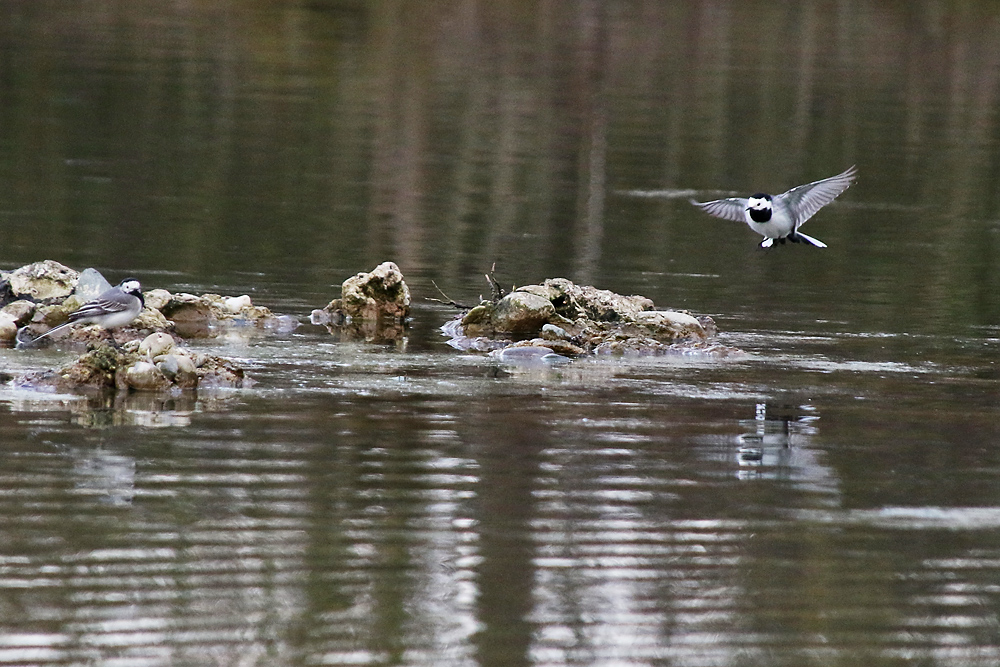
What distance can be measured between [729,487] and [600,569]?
159cm

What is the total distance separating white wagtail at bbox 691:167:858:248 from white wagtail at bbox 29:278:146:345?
156 inches

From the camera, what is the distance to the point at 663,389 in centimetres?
1112

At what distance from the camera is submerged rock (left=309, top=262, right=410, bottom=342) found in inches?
527

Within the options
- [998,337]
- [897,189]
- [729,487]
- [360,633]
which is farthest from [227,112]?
[360,633]

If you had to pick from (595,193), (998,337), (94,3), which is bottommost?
(998,337)

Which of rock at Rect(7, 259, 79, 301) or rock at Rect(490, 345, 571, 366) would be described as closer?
rock at Rect(490, 345, 571, 366)

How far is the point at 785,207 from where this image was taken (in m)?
12.8

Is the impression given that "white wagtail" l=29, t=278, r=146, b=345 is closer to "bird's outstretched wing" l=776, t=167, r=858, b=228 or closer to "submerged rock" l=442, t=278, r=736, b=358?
"submerged rock" l=442, t=278, r=736, b=358

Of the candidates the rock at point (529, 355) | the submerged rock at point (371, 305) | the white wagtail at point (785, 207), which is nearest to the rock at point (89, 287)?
the submerged rock at point (371, 305)

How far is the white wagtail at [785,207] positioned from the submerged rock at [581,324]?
0.85 meters

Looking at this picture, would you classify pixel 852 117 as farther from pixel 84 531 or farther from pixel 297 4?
pixel 84 531

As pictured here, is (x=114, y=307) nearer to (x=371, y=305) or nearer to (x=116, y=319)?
(x=116, y=319)

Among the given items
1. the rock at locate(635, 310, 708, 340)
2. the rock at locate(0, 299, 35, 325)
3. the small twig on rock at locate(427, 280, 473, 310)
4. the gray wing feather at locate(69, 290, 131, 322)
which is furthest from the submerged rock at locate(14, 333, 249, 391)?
the rock at locate(635, 310, 708, 340)

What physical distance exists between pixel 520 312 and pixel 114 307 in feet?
10.3
